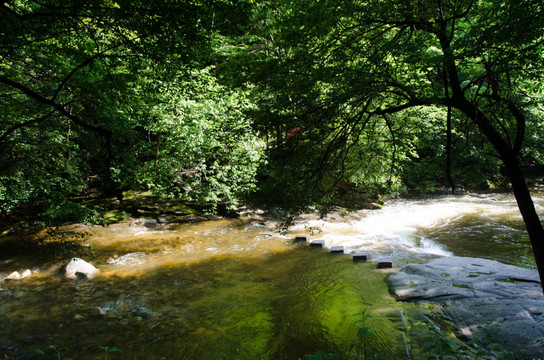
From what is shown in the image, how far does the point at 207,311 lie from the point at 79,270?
4165 mm

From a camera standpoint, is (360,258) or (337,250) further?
(337,250)

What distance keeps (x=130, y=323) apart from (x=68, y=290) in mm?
2550

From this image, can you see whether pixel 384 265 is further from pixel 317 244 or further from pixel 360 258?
pixel 317 244

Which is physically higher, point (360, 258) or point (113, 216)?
point (113, 216)

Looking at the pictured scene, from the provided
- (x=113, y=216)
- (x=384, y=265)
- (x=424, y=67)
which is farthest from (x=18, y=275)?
(x=424, y=67)

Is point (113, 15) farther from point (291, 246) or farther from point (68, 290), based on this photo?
point (291, 246)

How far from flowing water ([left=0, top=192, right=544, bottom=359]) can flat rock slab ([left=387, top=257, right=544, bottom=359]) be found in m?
0.70

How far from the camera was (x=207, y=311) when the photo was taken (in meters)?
5.69

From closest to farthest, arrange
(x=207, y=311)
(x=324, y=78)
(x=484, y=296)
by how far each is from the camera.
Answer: (x=324, y=78) < (x=484, y=296) < (x=207, y=311)

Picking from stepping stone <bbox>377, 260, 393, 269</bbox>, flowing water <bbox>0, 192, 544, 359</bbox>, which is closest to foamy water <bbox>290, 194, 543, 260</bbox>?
flowing water <bbox>0, 192, 544, 359</bbox>

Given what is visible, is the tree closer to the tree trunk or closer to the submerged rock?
the tree trunk

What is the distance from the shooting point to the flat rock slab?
3848mm

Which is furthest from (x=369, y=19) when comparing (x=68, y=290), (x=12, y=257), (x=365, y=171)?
(x=12, y=257)

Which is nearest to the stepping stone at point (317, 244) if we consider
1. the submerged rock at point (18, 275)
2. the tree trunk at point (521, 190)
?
the tree trunk at point (521, 190)
